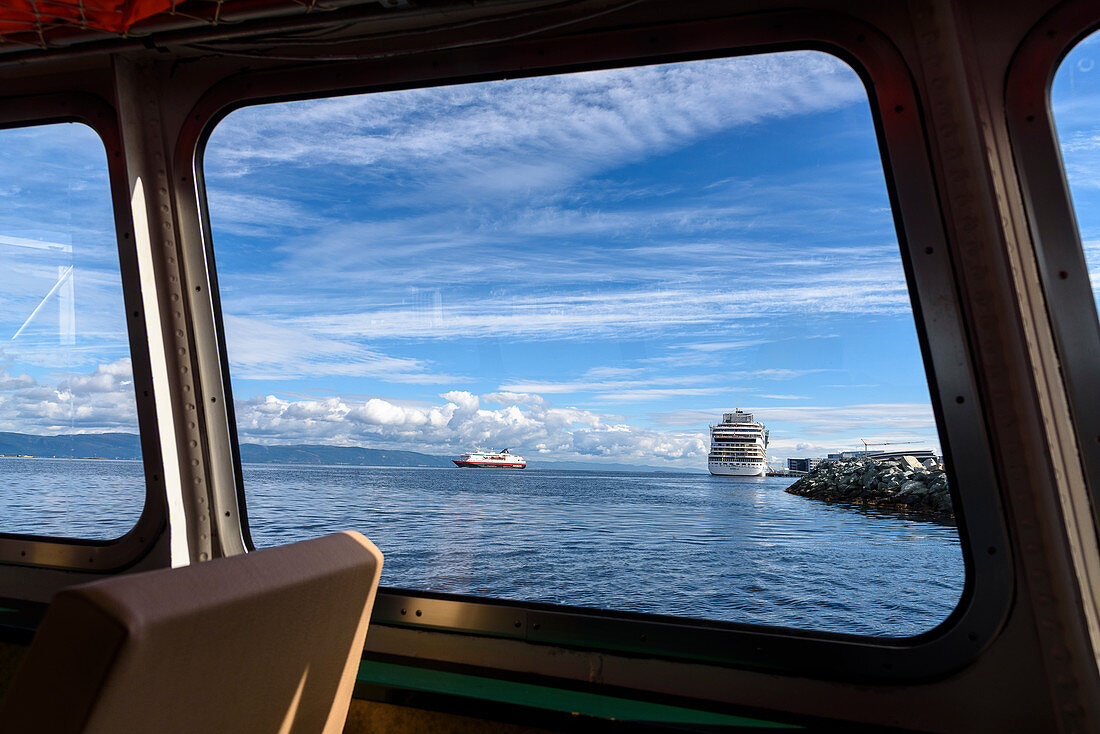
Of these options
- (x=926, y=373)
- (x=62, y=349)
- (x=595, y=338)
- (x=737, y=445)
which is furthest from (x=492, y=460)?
(x=926, y=373)

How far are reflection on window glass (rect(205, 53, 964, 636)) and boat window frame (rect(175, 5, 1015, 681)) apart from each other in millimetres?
57

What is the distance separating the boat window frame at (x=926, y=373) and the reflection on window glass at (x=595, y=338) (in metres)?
0.06

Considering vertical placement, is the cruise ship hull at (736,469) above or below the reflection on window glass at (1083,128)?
below

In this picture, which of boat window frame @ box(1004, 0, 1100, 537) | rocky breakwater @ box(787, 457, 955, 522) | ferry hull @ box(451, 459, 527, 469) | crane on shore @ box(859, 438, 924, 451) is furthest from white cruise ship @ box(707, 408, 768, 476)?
ferry hull @ box(451, 459, 527, 469)

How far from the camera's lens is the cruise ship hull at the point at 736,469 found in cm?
526

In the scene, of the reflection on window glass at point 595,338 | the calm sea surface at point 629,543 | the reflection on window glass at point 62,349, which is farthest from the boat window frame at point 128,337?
the calm sea surface at point 629,543

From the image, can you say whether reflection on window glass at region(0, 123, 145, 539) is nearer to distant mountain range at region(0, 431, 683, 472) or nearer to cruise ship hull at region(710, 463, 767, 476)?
distant mountain range at region(0, 431, 683, 472)

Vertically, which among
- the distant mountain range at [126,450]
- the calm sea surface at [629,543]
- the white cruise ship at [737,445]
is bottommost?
the calm sea surface at [629,543]

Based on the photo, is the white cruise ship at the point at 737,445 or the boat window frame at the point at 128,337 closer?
the boat window frame at the point at 128,337

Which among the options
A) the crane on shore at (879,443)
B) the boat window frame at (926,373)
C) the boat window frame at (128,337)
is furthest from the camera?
the crane on shore at (879,443)

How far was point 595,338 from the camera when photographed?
75.4 feet

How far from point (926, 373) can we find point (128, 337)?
2180 mm

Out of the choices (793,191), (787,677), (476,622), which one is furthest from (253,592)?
(793,191)

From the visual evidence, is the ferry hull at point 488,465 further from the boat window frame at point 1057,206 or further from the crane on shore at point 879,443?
the boat window frame at point 1057,206
